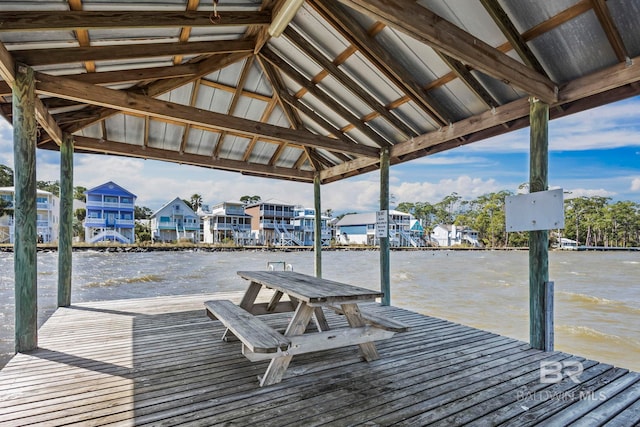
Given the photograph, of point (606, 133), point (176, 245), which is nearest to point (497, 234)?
point (606, 133)

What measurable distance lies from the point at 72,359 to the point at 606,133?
70722 mm

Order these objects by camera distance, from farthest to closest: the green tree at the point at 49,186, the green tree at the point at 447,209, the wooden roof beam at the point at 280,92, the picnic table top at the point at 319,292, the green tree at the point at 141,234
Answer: the green tree at the point at 447,209, the green tree at the point at 49,186, the green tree at the point at 141,234, the wooden roof beam at the point at 280,92, the picnic table top at the point at 319,292

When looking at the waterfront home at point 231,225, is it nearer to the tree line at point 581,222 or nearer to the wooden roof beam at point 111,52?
the tree line at point 581,222

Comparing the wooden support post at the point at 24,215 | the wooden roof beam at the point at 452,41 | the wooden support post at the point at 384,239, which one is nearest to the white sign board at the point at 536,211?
the wooden roof beam at the point at 452,41

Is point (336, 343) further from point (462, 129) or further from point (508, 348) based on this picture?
point (462, 129)

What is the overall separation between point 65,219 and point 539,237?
587 cm

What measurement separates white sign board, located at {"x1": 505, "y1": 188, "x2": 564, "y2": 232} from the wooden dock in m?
1.16

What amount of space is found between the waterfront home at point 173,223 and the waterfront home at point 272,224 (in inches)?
261

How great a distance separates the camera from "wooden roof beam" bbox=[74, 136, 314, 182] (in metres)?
5.29

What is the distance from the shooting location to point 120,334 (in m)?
3.57

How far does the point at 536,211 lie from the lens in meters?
3.22

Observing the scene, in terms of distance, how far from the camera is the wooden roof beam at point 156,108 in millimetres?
3257

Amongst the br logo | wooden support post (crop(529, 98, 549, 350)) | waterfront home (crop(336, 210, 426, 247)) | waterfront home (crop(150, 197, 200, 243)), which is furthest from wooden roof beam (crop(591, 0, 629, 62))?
waterfront home (crop(336, 210, 426, 247))

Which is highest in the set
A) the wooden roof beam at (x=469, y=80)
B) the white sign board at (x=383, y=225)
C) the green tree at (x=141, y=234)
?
the wooden roof beam at (x=469, y=80)
